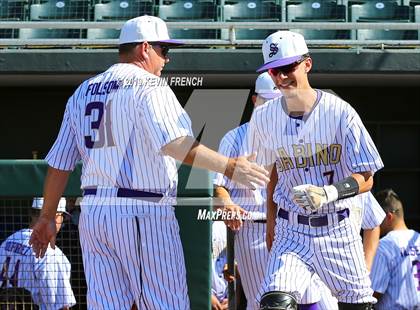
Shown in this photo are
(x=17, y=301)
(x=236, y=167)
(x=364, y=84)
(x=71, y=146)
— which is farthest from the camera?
(x=364, y=84)

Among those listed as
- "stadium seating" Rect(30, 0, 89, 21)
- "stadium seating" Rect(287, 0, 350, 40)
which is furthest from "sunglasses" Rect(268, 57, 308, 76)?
"stadium seating" Rect(30, 0, 89, 21)

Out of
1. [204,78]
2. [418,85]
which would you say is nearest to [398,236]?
[204,78]

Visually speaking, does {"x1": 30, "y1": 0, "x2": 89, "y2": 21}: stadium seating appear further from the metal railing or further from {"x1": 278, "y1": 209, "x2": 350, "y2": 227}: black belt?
{"x1": 278, "y1": 209, "x2": 350, "y2": 227}: black belt

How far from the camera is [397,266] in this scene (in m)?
7.29

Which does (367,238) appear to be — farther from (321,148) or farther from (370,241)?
(321,148)

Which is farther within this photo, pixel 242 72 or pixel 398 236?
pixel 242 72

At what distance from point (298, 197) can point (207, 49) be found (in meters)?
6.52

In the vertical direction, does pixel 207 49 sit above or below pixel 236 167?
above

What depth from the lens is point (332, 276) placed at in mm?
4605

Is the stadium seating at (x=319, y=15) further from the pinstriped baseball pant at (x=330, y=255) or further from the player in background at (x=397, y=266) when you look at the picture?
the pinstriped baseball pant at (x=330, y=255)

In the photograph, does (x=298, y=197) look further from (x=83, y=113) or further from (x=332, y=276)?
(x=83, y=113)

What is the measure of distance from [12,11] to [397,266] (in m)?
6.31

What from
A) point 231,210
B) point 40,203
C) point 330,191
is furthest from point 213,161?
point 40,203

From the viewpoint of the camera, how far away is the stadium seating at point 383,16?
11.4 m
